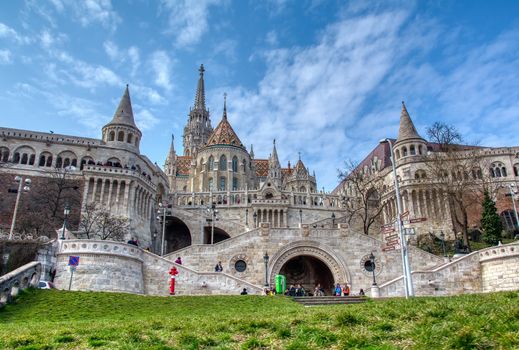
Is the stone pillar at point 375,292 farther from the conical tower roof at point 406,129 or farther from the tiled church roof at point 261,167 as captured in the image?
the tiled church roof at point 261,167

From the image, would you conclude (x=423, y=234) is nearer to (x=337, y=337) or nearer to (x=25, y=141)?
(x=337, y=337)

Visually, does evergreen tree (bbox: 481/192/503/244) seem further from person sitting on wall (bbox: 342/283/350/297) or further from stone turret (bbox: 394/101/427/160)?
stone turret (bbox: 394/101/427/160)

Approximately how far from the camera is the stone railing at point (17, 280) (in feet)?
53.6

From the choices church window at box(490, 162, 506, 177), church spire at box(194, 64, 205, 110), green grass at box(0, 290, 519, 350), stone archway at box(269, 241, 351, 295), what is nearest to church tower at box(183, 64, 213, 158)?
church spire at box(194, 64, 205, 110)

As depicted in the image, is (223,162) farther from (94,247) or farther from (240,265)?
(94,247)

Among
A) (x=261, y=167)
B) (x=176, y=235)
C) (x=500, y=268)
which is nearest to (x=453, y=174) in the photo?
(x=500, y=268)

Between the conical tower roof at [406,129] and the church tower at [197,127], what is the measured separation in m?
48.4

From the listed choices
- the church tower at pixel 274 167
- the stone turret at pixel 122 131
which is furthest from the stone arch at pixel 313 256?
the church tower at pixel 274 167

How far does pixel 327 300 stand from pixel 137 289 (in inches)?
446

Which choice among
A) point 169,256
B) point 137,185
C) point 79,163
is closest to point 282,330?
point 169,256

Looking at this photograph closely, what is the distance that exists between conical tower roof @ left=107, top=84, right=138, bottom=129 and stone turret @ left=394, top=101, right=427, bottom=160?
32.1 metres

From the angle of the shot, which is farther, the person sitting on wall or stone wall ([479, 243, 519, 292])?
the person sitting on wall

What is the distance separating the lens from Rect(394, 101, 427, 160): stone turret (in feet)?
167

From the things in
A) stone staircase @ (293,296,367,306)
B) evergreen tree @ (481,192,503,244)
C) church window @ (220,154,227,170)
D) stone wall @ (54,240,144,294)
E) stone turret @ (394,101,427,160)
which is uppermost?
church window @ (220,154,227,170)
